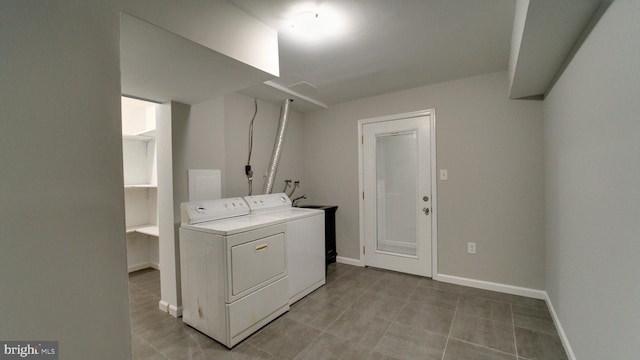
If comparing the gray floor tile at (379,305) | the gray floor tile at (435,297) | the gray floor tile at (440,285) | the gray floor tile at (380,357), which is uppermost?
the gray floor tile at (380,357)

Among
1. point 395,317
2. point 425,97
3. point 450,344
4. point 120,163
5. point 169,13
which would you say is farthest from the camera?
point 425,97

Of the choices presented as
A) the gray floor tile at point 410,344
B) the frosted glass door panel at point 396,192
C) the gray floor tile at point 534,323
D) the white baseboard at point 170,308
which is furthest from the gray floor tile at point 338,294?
the gray floor tile at point 534,323

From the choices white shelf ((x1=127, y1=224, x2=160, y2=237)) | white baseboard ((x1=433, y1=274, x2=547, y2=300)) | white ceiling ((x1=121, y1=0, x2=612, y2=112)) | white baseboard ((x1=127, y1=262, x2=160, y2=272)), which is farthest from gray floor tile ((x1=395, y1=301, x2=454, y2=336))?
white baseboard ((x1=127, y1=262, x2=160, y2=272))

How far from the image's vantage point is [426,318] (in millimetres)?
2211

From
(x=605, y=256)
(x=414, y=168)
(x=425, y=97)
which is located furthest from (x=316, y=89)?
(x=605, y=256)

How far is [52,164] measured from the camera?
2.99 feet

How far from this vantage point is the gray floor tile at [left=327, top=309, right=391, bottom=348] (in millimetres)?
1944

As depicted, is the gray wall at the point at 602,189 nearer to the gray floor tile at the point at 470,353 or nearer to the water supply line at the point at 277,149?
the gray floor tile at the point at 470,353

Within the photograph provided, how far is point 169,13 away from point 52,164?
85 cm

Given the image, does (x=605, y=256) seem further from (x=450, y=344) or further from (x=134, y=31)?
(x=134, y=31)

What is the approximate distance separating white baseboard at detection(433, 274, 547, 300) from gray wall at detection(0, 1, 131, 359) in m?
3.05

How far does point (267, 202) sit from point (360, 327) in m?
1.59

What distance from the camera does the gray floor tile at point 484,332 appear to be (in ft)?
6.07

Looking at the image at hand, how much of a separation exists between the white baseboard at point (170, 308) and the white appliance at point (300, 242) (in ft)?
3.40
